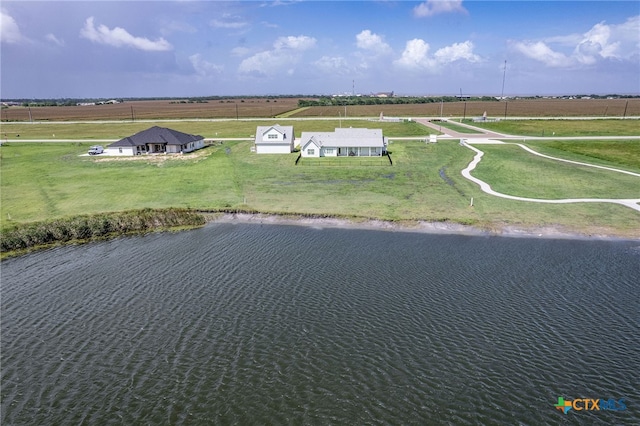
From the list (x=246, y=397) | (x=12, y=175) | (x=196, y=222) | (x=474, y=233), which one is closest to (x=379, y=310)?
(x=246, y=397)

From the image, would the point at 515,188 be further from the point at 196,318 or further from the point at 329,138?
the point at 196,318

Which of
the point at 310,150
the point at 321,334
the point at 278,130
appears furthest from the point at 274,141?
the point at 321,334

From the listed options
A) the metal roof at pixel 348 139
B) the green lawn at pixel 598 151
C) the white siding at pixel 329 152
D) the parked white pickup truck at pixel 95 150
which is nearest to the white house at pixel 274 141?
the metal roof at pixel 348 139

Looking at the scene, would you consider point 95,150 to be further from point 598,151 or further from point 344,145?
point 598,151

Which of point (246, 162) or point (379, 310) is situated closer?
point (379, 310)

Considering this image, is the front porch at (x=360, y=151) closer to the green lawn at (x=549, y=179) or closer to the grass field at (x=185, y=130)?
the green lawn at (x=549, y=179)

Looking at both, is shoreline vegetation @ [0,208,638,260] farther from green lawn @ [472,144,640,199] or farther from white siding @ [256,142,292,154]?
white siding @ [256,142,292,154]
